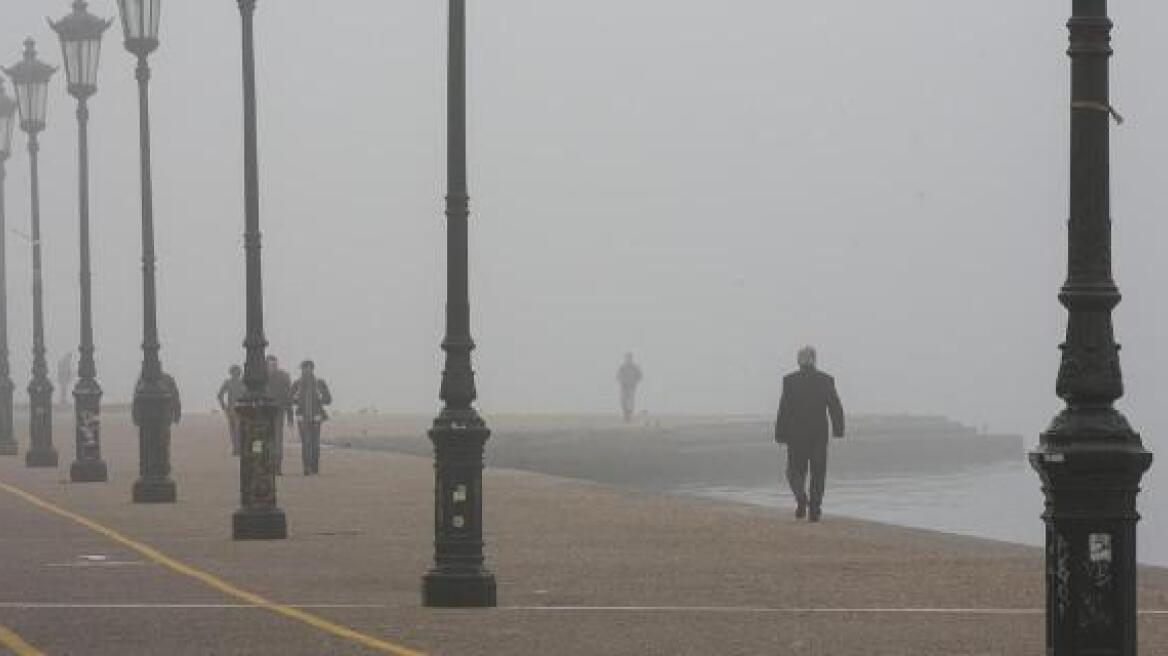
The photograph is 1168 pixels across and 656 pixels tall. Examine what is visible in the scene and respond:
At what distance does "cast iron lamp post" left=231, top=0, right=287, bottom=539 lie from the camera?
26.4 m

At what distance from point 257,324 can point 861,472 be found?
57085 millimetres

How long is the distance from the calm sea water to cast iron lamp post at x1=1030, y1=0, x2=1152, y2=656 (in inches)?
1390

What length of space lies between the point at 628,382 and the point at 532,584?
5965 centimetres

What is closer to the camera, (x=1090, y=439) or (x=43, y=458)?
(x=1090, y=439)

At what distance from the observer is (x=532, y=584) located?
800 inches

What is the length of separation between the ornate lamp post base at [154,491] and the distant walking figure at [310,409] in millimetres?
8354

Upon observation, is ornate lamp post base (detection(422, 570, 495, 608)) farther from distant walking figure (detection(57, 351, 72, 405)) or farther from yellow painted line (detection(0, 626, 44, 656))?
distant walking figure (detection(57, 351, 72, 405))

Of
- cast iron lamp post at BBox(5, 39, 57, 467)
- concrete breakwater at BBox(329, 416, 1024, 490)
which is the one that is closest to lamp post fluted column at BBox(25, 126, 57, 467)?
cast iron lamp post at BBox(5, 39, 57, 467)

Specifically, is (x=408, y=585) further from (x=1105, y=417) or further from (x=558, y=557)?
(x=1105, y=417)

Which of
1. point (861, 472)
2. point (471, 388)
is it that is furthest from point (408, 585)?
point (861, 472)

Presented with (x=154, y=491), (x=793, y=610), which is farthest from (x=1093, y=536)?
(x=154, y=491)

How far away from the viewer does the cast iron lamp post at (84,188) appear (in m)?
39.2

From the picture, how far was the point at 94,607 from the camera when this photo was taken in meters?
18.2

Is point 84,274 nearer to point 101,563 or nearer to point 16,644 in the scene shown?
point 101,563
